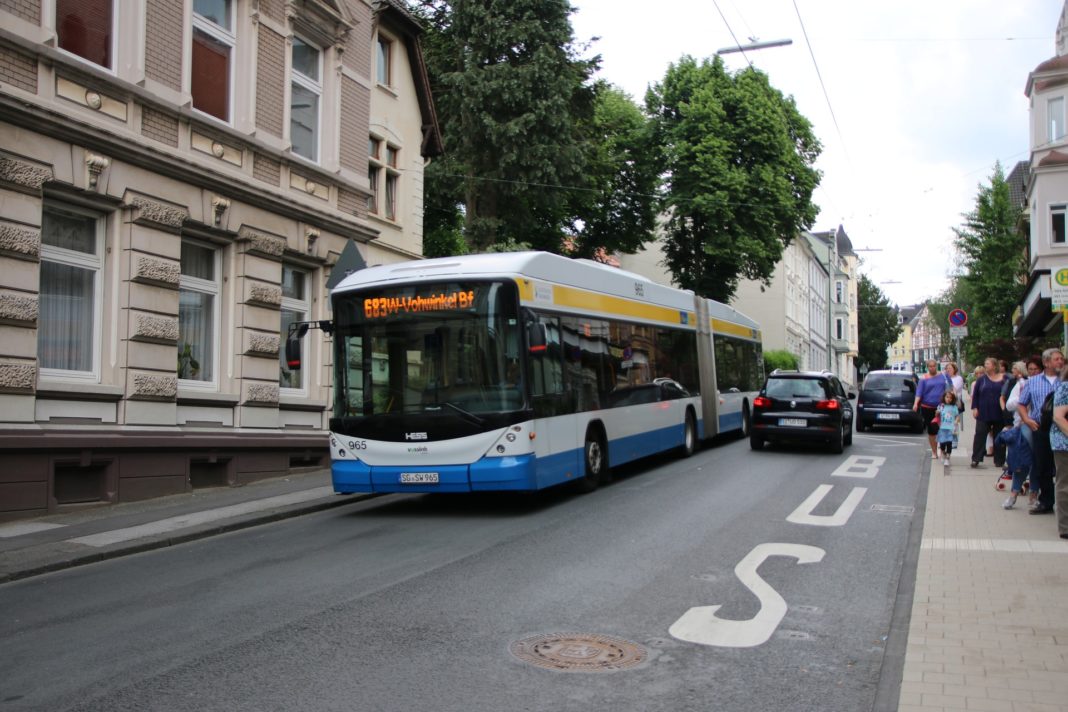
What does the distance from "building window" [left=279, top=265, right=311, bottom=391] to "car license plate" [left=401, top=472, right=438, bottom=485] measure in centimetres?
631

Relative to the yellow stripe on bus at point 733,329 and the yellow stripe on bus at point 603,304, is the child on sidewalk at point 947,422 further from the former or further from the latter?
the yellow stripe on bus at point 733,329

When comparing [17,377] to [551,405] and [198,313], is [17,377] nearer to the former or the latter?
[198,313]

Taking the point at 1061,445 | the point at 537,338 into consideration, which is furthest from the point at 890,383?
the point at 537,338

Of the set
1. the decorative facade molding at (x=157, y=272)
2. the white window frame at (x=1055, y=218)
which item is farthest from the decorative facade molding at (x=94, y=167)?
the white window frame at (x=1055, y=218)

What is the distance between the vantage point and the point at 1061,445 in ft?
30.3

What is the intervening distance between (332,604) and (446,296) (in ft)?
16.2

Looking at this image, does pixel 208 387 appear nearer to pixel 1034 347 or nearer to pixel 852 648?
pixel 852 648

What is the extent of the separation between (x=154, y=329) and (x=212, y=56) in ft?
15.5

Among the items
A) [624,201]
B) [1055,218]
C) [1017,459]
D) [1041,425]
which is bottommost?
[1017,459]

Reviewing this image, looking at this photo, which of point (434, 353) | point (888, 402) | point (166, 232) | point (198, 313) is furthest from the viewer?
point (888, 402)

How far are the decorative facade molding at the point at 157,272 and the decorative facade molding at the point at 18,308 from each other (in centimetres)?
179

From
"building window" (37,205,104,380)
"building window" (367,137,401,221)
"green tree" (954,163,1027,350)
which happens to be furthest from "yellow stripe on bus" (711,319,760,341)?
"green tree" (954,163,1027,350)

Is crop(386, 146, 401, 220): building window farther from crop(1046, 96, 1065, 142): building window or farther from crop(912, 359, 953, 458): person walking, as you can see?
crop(1046, 96, 1065, 142): building window

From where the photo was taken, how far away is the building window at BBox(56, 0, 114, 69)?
12062 millimetres
